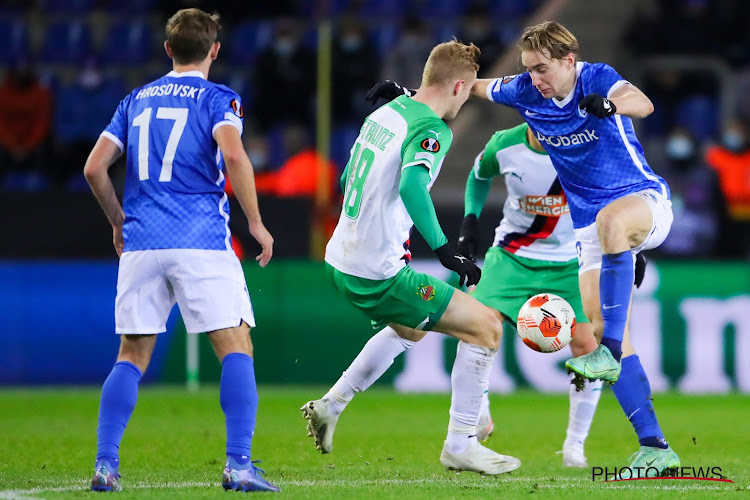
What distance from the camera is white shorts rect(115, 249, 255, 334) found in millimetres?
5895

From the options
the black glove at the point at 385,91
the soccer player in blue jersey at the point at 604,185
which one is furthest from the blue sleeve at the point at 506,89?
the black glove at the point at 385,91

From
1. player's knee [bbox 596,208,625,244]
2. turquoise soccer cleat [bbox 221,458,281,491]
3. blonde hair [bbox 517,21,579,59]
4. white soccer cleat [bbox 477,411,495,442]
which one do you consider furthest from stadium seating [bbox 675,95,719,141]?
turquoise soccer cleat [bbox 221,458,281,491]

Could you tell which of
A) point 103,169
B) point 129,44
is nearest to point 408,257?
point 103,169

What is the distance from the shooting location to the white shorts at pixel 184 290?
19.3 ft

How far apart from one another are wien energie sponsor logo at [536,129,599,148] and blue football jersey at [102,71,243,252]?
188 centimetres

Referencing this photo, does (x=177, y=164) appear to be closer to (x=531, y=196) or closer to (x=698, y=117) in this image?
(x=531, y=196)

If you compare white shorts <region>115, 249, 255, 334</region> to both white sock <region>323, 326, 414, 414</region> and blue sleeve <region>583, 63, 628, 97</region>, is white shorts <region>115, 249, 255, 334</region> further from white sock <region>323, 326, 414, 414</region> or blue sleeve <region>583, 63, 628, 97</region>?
blue sleeve <region>583, 63, 628, 97</region>

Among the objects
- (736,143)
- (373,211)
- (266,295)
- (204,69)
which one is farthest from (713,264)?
(204,69)

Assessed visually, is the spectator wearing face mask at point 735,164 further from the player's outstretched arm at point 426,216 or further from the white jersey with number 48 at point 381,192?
the player's outstretched arm at point 426,216

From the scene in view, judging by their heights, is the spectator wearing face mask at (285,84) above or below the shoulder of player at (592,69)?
above

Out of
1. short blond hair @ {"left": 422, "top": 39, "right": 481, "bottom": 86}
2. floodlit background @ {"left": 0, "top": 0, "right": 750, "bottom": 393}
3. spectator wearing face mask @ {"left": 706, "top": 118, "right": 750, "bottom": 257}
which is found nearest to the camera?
short blond hair @ {"left": 422, "top": 39, "right": 481, "bottom": 86}

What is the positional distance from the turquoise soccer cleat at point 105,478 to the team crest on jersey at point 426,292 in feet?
5.93

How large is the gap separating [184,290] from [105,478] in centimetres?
97

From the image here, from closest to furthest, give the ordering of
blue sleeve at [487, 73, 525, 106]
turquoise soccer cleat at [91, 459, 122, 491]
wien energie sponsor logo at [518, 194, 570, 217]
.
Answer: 1. turquoise soccer cleat at [91, 459, 122, 491]
2. blue sleeve at [487, 73, 525, 106]
3. wien energie sponsor logo at [518, 194, 570, 217]
